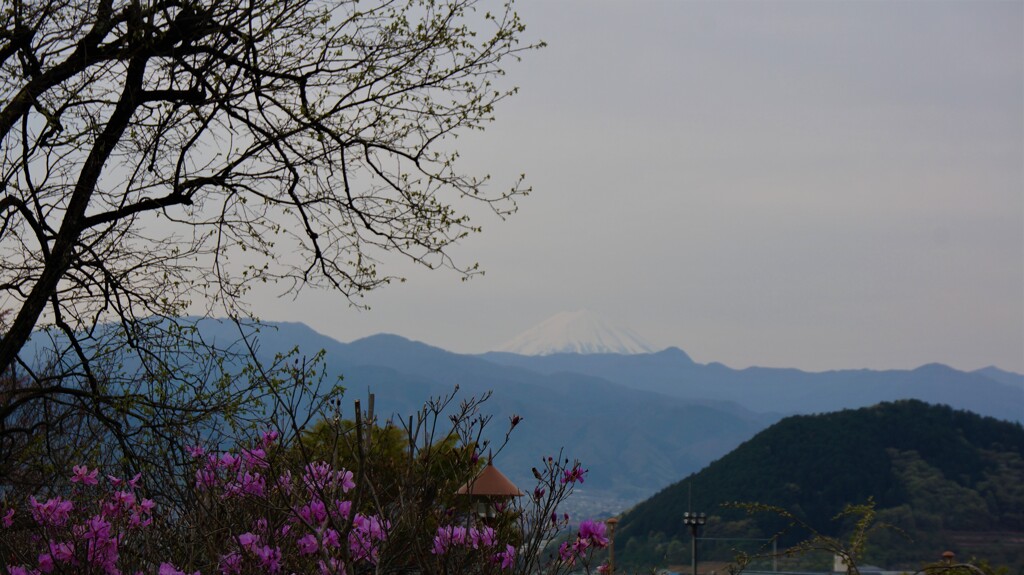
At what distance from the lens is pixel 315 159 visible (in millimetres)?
8719

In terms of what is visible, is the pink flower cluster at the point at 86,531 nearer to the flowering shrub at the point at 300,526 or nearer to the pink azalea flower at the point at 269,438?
the flowering shrub at the point at 300,526

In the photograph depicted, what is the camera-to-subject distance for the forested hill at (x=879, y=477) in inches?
2936

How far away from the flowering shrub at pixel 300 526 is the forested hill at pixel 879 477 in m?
70.1

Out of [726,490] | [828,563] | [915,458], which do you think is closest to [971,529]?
[915,458]

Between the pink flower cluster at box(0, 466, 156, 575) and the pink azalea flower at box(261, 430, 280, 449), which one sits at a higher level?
the pink azalea flower at box(261, 430, 280, 449)

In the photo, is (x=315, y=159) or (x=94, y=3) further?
(x=315, y=159)

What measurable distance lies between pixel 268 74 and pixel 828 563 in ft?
175

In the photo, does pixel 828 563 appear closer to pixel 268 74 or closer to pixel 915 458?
pixel 915 458

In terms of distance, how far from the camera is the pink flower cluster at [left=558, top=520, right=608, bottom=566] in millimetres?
4332

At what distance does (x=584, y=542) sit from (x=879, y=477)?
260 ft

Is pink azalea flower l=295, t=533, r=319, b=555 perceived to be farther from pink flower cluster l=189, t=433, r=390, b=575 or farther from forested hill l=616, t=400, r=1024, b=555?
forested hill l=616, t=400, r=1024, b=555

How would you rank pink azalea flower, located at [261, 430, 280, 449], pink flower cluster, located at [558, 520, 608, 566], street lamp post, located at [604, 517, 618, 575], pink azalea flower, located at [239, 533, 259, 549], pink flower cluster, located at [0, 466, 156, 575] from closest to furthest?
pink azalea flower, located at [239, 533, 259, 549] → pink flower cluster, located at [0, 466, 156, 575] → pink flower cluster, located at [558, 520, 608, 566] → pink azalea flower, located at [261, 430, 280, 449] → street lamp post, located at [604, 517, 618, 575]

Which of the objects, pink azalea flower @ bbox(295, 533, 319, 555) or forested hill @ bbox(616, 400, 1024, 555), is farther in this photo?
forested hill @ bbox(616, 400, 1024, 555)

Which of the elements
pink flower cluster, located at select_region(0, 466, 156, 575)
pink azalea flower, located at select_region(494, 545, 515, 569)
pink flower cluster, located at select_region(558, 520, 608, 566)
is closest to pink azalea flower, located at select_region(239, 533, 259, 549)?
pink flower cluster, located at select_region(0, 466, 156, 575)
